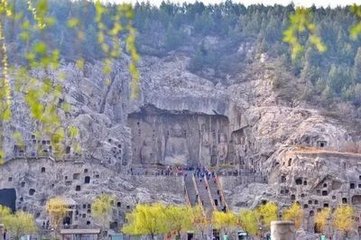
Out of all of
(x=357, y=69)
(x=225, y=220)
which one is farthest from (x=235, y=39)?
(x=225, y=220)

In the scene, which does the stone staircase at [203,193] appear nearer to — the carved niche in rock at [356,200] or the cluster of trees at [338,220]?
the cluster of trees at [338,220]

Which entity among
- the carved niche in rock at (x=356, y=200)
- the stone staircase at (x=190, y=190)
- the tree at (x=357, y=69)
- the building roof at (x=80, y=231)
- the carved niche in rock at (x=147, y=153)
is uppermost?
the tree at (x=357, y=69)

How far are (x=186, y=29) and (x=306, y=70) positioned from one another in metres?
18.3

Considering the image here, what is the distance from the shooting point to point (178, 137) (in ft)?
284

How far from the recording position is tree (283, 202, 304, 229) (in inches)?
2502

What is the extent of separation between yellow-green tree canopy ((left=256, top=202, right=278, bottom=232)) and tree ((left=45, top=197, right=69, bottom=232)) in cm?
1495

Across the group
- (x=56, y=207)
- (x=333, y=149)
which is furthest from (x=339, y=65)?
(x=56, y=207)

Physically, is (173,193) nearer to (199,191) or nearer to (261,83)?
(199,191)

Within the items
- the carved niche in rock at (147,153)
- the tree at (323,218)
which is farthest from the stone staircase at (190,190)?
the tree at (323,218)

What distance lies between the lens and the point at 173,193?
73.4 m

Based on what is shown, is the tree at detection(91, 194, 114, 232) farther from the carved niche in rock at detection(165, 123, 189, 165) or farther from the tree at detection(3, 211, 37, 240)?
the carved niche in rock at detection(165, 123, 189, 165)

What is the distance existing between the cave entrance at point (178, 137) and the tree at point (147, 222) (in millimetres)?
23327

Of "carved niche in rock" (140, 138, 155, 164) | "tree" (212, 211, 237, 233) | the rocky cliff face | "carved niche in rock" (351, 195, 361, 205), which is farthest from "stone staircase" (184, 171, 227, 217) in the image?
"carved niche in rock" (351, 195, 361, 205)

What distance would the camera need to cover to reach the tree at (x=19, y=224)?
59438 mm
